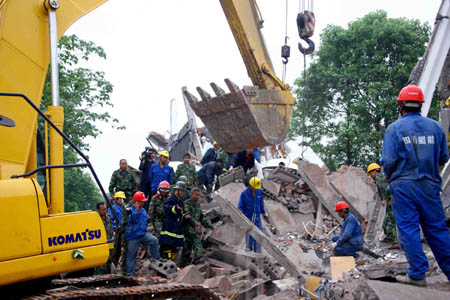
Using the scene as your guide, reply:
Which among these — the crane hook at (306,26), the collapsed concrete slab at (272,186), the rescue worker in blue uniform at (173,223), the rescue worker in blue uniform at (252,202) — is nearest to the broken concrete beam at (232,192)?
the rescue worker in blue uniform at (252,202)

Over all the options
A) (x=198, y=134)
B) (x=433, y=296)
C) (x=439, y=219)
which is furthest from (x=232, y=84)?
(x=198, y=134)

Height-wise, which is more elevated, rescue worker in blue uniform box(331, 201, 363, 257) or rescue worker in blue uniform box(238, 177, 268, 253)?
rescue worker in blue uniform box(238, 177, 268, 253)

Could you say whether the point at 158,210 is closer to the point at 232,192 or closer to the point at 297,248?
the point at 232,192

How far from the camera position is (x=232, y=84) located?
6320 millimetres

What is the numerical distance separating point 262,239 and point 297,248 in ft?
3.73

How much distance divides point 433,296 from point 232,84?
3.86 m

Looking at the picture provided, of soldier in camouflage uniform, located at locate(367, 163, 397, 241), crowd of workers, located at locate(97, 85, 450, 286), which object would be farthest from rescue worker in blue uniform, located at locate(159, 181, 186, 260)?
soldier in camouflage uniform, located at locate(367, 163, 397, 241)

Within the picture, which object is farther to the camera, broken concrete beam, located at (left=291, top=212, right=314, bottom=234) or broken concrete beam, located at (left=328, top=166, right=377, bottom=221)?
broken concrete beam, located at (left=291, top=212, right=314, bottom=234)

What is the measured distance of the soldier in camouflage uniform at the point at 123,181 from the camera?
9461 mm

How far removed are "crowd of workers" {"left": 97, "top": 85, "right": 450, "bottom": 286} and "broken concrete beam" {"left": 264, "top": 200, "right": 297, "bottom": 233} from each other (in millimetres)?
1235

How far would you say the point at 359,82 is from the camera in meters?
18.2

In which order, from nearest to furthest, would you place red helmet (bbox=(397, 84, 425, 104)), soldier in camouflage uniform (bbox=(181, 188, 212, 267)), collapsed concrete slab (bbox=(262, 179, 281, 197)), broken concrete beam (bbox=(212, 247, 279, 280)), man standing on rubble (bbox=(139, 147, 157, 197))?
red helmet (bbox=(397, 84, 425, 104)) < broken concrete beam (bbox=(212, 247, 279, 280)) < soldier in camouflage uniform (bbox=(181, 188, 212, 267)) < man standing on rubble (bbox=(139, 147, 157, 197)) < collapsed concrete slab (bbox=(262, 179, 281, 197))

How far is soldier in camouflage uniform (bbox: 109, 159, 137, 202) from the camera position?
9.46 meters

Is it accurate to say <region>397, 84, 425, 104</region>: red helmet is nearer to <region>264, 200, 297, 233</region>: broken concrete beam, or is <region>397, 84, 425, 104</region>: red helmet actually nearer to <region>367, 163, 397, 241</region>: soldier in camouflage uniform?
<region>367, 163, 397, 241</region>: soldier in camouflage uniform
